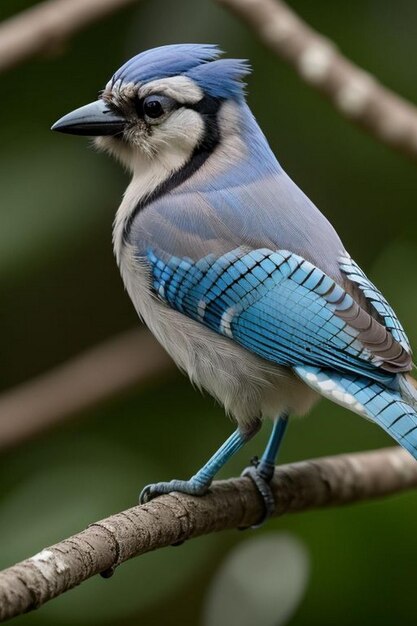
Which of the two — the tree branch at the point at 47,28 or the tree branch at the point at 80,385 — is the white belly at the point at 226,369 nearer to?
the tree branch at the point at 47,28

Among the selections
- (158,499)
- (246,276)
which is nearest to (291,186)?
(246,276)

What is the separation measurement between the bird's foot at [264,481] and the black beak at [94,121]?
2.98 feet

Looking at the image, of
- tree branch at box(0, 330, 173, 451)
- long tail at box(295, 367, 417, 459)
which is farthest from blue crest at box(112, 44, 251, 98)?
tree branch at box(0, 330, 173, 451)

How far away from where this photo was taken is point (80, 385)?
3961mm

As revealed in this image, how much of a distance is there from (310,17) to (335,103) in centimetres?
140

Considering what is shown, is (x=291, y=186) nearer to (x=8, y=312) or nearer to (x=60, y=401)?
(x=60, y=401)

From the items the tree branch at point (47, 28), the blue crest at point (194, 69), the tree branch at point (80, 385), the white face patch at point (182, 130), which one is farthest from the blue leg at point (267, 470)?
the tree branch at point (47, 28)

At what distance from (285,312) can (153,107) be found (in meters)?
0.66

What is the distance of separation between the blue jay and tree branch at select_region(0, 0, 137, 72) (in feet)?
1.19

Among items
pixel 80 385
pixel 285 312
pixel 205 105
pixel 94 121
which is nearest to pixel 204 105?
pixel 205 105

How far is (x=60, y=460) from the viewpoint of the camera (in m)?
3.87

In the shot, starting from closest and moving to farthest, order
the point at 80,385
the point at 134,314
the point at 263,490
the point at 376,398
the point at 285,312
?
the point at 376,398 → the point at 285,312 → the point at 263,490 → the point at 80,385 → the point at 134,314

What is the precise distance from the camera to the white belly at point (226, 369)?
2.80m

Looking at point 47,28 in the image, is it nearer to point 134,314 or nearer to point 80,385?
point 80,385
